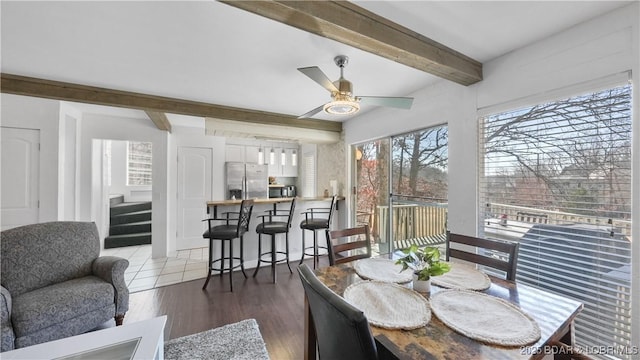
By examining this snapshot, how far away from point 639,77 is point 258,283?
150 inches

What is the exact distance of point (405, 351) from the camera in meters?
0.86

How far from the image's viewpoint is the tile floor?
3.32 meters

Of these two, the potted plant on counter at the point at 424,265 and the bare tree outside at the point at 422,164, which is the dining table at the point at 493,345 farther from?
the bare tree outside at the point at 422,164

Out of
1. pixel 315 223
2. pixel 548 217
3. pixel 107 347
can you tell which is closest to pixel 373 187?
pixel 315 223

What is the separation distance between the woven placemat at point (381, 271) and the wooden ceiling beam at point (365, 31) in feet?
5.02

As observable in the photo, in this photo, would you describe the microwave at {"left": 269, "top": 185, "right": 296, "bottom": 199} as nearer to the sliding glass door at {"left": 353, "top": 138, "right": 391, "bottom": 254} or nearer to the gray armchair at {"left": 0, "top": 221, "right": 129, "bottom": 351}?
the sliding glass door at {"left": 353, "top": 138, "right": 391, "bottom": 254}

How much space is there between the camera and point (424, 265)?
1419mm

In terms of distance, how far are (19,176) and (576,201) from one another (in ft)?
19.6

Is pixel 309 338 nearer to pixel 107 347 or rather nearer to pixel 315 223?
pixel 107 347

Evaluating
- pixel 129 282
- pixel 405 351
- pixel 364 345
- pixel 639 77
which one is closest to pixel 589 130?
pixel 639 77

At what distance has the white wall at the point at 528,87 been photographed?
1529mm

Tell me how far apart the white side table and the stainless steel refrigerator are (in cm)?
391

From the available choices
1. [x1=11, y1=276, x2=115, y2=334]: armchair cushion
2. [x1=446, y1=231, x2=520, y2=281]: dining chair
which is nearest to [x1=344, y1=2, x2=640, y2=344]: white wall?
[x1=446, y1=231, x2=520, y2=281]: dining chair

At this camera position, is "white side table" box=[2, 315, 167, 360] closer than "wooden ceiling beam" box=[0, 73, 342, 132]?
Yes
